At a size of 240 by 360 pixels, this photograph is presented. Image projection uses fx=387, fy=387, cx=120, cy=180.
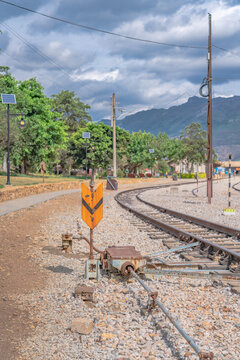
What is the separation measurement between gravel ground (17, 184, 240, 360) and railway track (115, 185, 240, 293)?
699 millimetres

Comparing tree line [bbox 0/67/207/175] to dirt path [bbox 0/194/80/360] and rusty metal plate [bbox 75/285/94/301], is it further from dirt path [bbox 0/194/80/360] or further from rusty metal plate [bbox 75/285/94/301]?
rusty metal plate [bbox 75/285/94/301]

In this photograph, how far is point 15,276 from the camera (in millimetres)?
6426

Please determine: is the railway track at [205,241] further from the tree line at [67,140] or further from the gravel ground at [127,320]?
the tree line at [67,140]

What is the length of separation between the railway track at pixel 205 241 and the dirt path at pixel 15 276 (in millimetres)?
2801

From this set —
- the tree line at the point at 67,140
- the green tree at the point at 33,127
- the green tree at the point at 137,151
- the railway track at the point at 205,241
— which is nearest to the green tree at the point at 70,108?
the tree line at the point at 67,140

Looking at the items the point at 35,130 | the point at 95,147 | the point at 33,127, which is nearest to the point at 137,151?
the point at 95,147

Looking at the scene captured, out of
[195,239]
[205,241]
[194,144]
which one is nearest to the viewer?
[205,241]

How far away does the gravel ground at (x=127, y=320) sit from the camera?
3740mm

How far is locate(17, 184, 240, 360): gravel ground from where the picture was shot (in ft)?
12.3

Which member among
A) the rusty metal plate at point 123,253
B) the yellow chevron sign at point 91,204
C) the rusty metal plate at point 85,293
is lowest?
the rusty metal plate at point 85,293

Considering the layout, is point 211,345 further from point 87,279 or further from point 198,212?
point 198,212

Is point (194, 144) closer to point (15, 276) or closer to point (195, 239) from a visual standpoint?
point (195, 239)

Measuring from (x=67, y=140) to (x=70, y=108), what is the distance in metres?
24.4

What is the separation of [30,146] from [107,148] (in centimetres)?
1602
